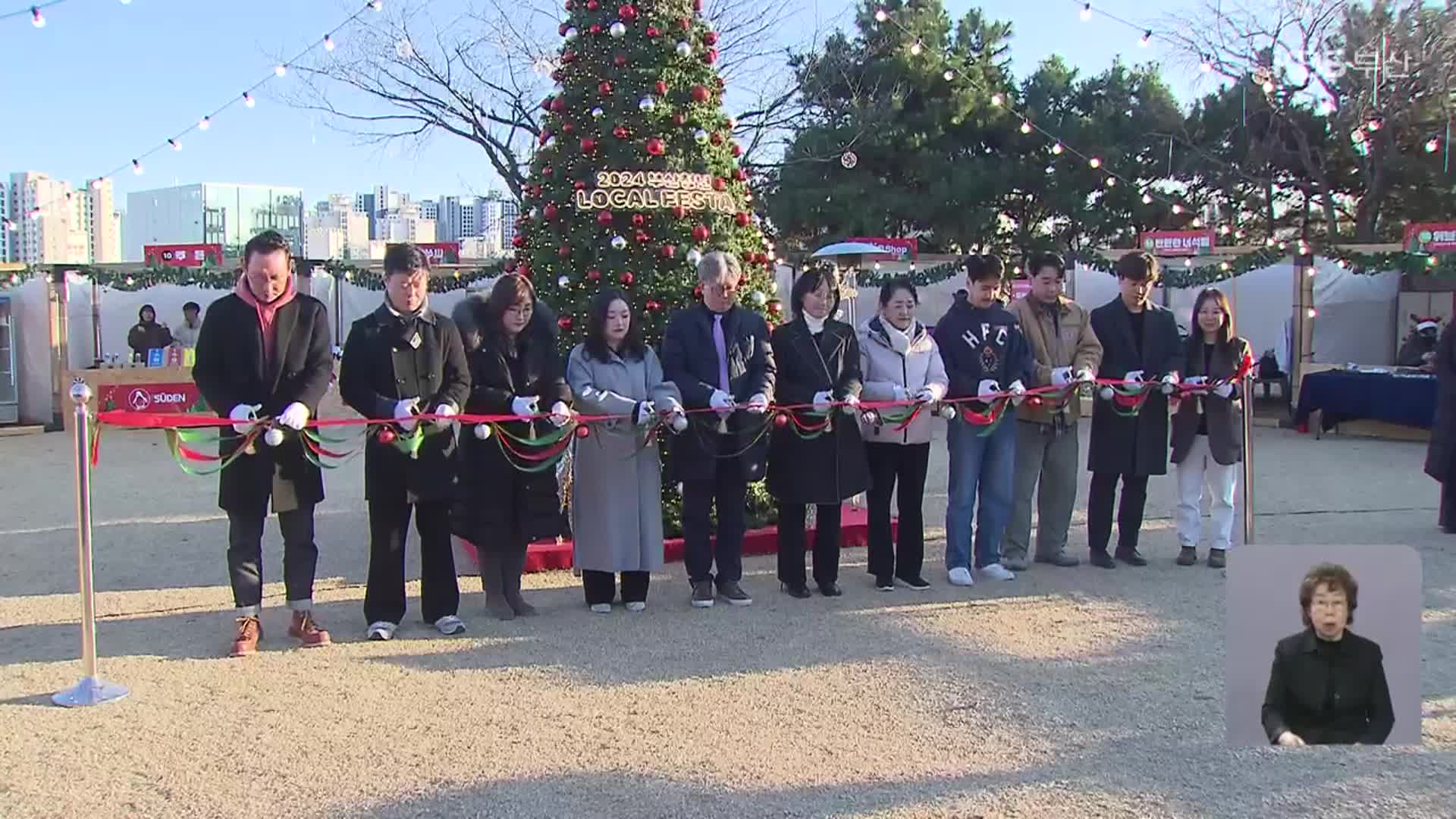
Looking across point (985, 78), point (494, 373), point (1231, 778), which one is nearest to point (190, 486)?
point (494, 373)

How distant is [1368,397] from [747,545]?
9.24m

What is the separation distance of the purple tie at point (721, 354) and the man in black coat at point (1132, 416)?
2.26m

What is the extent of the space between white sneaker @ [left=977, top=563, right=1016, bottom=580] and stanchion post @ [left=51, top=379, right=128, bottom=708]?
13.7ft

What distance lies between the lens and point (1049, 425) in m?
6.52

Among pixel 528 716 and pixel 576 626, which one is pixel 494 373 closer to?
pixel 576 626

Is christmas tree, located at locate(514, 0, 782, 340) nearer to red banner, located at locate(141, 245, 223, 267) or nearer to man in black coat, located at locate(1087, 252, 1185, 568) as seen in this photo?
man in black coat, located at locate(1087, 252, 1185, 568)

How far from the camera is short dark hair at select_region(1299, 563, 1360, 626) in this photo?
3.28m

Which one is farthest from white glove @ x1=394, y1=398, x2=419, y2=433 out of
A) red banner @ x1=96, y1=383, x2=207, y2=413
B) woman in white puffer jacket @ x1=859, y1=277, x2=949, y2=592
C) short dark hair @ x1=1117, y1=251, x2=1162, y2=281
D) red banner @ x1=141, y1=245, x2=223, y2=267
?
red banner @ x1=141, y1=245, x2=223, y2=267

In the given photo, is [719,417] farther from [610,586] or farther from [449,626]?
[449,626]

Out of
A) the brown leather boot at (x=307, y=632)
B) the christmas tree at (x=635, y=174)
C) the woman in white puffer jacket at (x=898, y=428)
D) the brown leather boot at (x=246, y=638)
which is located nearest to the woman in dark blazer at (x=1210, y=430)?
the woman in white puffer jacket at (x=898, y=428)

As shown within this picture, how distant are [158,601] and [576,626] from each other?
90.9 inches

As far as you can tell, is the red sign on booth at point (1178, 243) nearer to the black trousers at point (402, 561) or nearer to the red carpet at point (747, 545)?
the red carpet at point (747, 545)

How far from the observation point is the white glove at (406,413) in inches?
195

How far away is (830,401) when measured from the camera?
18.7 ft
